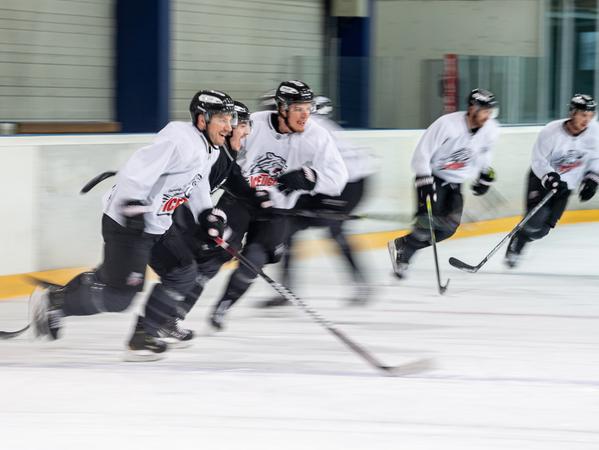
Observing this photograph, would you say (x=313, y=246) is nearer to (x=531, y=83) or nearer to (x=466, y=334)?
(x=466, y=334)

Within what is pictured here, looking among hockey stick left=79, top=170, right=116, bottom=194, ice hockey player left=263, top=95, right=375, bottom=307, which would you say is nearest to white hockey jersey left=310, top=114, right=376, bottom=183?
ice hockey player left=263, top=95, right=375, bottom=307

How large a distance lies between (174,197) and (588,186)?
145 inches

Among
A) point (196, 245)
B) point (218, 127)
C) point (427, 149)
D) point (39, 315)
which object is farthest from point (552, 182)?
point (39, 315)

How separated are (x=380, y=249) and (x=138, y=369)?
4620 mm

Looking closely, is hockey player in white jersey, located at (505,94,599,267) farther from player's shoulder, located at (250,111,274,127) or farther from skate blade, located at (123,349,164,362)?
skate blade, located at (123,349,164,362)

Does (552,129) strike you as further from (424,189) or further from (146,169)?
(146,169)

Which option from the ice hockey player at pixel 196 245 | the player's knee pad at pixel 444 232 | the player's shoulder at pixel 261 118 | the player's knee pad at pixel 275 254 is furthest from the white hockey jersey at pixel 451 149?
the ice hockey player at pixel 196 245

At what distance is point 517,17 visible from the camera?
1436 centimetres

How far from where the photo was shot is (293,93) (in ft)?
19.4

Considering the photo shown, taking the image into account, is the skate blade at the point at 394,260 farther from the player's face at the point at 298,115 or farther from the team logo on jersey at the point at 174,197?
the team logo on jersey at the point at 174,197

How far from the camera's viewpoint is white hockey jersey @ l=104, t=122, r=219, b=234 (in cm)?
460

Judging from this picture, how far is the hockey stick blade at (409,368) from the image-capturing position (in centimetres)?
461

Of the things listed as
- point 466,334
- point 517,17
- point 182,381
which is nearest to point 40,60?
point 466,334

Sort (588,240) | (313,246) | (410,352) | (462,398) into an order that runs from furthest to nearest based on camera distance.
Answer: (588,240) → (313,246) → (410,352) → (462,398)
